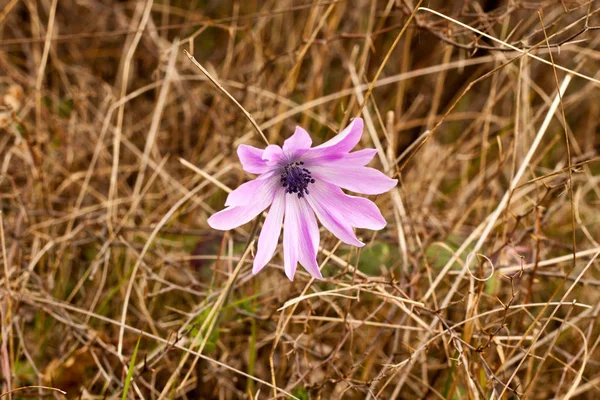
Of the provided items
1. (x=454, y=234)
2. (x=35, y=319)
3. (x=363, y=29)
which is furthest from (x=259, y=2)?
(x=35, y=319)

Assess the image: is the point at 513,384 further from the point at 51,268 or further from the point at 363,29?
the point at 363,29

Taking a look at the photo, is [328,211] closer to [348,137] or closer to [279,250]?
[348,137]

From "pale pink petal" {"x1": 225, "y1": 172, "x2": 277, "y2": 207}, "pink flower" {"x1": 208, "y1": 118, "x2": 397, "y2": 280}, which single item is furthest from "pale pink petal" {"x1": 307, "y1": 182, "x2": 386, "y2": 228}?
"pale pink petal" {"x1": 225, "y1": 172, "x2": 277, "y2": 207}

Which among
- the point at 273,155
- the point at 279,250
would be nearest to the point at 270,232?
the point at 273,155

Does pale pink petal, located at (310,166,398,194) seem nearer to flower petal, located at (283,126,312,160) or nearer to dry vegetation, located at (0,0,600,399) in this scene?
flower petal, located at (283,126,312,160)

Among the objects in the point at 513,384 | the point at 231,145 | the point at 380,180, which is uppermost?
the point at 380,180

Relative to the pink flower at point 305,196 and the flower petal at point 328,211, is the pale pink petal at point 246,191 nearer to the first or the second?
the pink flower at point 305,196
